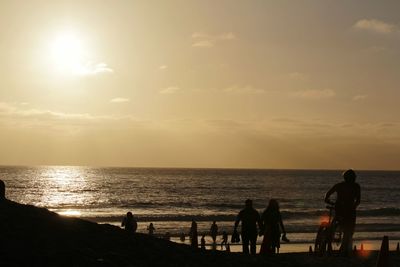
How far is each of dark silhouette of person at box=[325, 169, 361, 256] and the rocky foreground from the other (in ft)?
4.85

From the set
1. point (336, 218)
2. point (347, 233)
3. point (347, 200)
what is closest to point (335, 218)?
point (336, 218)

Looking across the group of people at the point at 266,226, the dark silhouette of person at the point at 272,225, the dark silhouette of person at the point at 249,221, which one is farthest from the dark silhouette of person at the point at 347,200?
the dark silhouette of person at the point at 249,221

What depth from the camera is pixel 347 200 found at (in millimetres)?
12445

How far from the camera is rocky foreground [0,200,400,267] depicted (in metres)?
8.54

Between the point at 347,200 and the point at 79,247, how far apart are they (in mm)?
5975

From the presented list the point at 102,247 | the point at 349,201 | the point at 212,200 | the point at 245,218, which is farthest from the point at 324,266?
the point at 212,200

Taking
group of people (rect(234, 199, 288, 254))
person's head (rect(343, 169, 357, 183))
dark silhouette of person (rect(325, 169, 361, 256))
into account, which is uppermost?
person's head (rect(343, 169, 357, 183))

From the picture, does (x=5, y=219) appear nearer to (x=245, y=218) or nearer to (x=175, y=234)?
(x=245, y=218)

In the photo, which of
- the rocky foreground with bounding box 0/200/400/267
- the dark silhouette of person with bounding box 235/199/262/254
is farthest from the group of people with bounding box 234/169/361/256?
the rocky foreground with bounding box 0/200/400/267

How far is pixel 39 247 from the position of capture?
891 cm

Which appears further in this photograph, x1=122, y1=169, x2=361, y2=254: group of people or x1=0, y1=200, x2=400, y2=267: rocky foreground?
x1=122, y1=169, x2=361, y2=254: group of people

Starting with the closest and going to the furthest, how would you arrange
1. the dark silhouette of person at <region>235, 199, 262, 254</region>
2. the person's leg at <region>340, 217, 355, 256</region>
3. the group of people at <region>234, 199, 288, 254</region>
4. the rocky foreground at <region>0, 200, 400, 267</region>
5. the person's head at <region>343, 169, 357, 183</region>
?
1. the rocky foreground at <region>0, 200, 400, 267</region>
2. the person's head at <region>343, 169, 357, 183</region>
3. the person's leg at <region>340, 217, 355, 256</region>
4. the group of people at <region>234, 199, 288, 254</region>
5. the dark silhouette of person at <region>235, 199, 262, 254</region>

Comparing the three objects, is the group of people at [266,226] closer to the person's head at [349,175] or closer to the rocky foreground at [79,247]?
the rocky foreground at [79,247]

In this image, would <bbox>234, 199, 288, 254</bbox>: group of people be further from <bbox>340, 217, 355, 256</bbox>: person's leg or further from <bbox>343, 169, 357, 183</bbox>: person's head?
<bbox>343, 169, 357, 183</bbox>: person's head
